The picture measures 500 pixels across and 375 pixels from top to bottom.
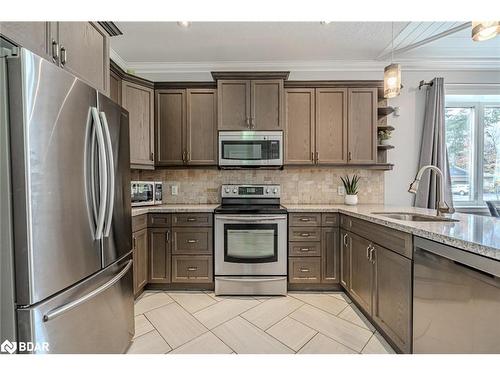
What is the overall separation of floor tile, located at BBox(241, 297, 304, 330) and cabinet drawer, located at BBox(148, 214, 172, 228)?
4.07 feet

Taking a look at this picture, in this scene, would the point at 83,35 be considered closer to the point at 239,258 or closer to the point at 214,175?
the point at 214,175

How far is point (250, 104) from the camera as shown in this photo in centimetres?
284

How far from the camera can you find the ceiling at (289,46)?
2.43 meters

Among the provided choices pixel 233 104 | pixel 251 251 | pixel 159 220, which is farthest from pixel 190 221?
pixel 233 104

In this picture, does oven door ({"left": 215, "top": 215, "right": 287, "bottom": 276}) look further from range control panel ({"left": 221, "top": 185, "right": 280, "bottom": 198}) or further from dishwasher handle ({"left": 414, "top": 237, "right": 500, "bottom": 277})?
dishwasher handle ({"left": 414, "top": 237, "right": 500, "bottom": 277})

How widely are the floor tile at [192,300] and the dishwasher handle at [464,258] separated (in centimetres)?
192

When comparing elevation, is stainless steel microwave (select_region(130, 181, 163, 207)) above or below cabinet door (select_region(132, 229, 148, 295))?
above

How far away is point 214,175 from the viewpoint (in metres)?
3.19

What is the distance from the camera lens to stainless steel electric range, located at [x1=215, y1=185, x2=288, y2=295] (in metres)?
2.51

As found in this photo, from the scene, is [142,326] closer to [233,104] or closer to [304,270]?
[304,270]

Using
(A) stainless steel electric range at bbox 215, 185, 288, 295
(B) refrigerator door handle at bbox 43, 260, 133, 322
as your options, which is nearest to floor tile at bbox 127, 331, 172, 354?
(B) refrigerator door handle at bbox 43, 260, 133, 322

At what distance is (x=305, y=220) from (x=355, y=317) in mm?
995
